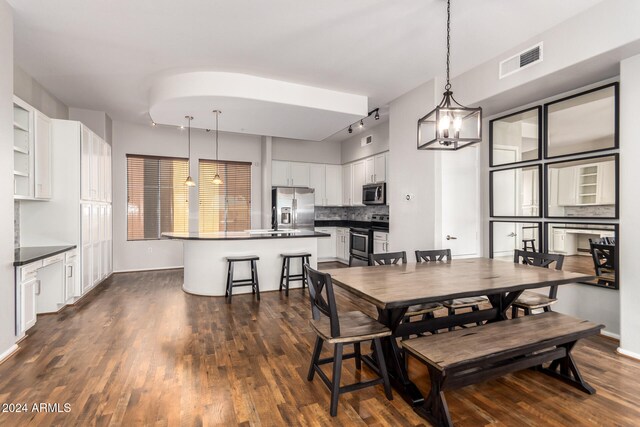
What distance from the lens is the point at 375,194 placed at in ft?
21.7

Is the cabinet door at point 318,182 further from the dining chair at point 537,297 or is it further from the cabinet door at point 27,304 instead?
the cabinet door at point 27,304

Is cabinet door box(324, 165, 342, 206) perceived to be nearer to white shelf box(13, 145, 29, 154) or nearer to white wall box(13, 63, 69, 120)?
white wall box(13, 63, 69, 120)

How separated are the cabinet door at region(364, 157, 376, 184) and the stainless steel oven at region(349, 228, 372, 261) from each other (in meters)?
1.16

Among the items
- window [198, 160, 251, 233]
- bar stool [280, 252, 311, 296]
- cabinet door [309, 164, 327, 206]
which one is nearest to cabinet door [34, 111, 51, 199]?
window [198, 160, 251, 233]

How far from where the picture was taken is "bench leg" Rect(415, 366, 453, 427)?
1.85 m

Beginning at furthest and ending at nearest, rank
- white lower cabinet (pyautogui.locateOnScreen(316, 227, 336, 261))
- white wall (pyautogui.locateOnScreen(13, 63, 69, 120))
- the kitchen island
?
white lower cabinet (pyautogui.locateOnScreen(316, 227, 336, 261)) → the kitchen island → white wall (pyautogui.locateOnScreen(13, 63, 69, 120))

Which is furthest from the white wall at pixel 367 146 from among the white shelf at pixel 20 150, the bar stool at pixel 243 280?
the white shelf at pixel 20 150

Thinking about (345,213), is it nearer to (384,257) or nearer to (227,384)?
(384,257)

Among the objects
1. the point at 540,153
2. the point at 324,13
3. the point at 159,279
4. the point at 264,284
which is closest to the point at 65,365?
the point at 264,284

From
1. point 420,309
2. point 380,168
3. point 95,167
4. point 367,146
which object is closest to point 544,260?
point 420,309

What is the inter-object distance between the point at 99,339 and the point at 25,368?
614 mm

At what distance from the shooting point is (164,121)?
524 centimetres

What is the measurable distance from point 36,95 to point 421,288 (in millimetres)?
5660

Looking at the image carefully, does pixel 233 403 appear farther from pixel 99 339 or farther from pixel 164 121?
pixel 164 121
